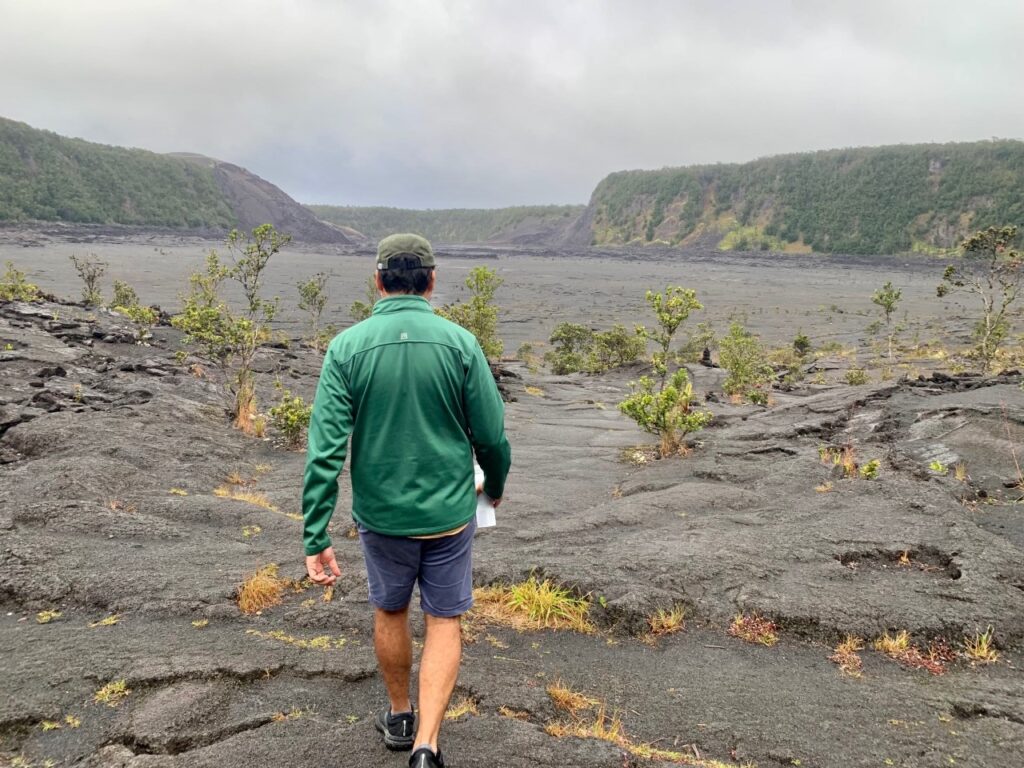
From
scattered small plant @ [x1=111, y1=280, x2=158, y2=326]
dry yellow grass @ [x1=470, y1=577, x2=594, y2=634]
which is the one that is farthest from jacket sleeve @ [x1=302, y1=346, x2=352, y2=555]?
scattered small plant @ [x1=111, y1=280, x2=158, y2=326]

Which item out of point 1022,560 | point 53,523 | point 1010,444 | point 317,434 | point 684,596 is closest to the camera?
point 317,434

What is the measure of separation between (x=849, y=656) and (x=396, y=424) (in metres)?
3.87

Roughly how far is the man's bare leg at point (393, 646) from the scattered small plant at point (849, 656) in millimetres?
3156

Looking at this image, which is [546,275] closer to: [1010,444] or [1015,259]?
[1015,259]

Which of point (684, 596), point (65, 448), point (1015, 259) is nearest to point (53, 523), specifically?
point (65, 448)

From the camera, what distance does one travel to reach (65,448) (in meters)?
8.45

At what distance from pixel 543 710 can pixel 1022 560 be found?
485 centimetres

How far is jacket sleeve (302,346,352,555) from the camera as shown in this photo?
2.73 meters

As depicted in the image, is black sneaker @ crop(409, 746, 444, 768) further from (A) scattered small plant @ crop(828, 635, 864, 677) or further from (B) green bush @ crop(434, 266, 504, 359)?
(B) green bush @ crop(434, 266, 504, 359)

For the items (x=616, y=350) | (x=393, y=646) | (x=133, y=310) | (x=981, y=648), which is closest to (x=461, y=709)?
(x=393, y=646)

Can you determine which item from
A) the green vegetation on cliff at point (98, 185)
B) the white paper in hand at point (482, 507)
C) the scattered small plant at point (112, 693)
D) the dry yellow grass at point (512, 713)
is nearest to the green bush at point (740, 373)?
the dry yellow grass at point (512, 713)

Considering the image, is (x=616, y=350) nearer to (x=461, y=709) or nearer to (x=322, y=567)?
(x=461, y=709)

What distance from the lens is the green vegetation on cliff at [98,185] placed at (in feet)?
406

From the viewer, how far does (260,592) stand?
195 inches
